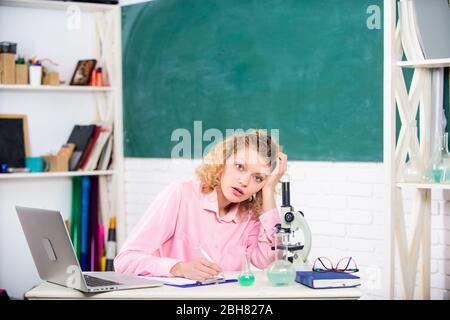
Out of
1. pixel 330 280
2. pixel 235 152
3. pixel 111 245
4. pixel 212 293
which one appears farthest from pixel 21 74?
pixel 330 280

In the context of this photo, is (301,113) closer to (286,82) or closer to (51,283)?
(286,82)

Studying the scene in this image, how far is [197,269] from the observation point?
2.38 m

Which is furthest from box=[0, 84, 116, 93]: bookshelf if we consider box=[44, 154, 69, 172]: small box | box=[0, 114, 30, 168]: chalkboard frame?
box=[44, 154, 69, 172]: small box

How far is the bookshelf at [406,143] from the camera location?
3.05 m

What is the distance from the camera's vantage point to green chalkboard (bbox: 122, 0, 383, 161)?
3482 mm

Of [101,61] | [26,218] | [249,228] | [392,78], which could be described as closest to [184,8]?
[101,61]

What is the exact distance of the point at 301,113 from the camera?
12.1 feet

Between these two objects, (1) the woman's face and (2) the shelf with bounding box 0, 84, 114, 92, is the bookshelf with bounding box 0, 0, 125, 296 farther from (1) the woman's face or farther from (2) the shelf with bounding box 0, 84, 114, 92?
(1) the woman's face

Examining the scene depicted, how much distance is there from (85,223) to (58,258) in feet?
8.10

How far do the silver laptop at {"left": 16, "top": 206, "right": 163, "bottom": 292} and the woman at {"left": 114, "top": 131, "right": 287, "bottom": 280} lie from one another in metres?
0.36

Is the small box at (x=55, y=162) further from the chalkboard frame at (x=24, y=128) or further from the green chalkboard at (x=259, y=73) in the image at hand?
the green chalkboard at (x=259, y=73)

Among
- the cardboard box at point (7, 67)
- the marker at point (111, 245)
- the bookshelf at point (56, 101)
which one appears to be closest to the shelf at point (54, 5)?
the bookshelf at point (56, 101)

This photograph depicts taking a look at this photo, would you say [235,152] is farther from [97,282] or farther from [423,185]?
[97,282]

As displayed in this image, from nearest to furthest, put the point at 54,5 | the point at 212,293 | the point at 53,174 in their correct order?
the point at 212,293, the point at 53,174, the point at 54,5
